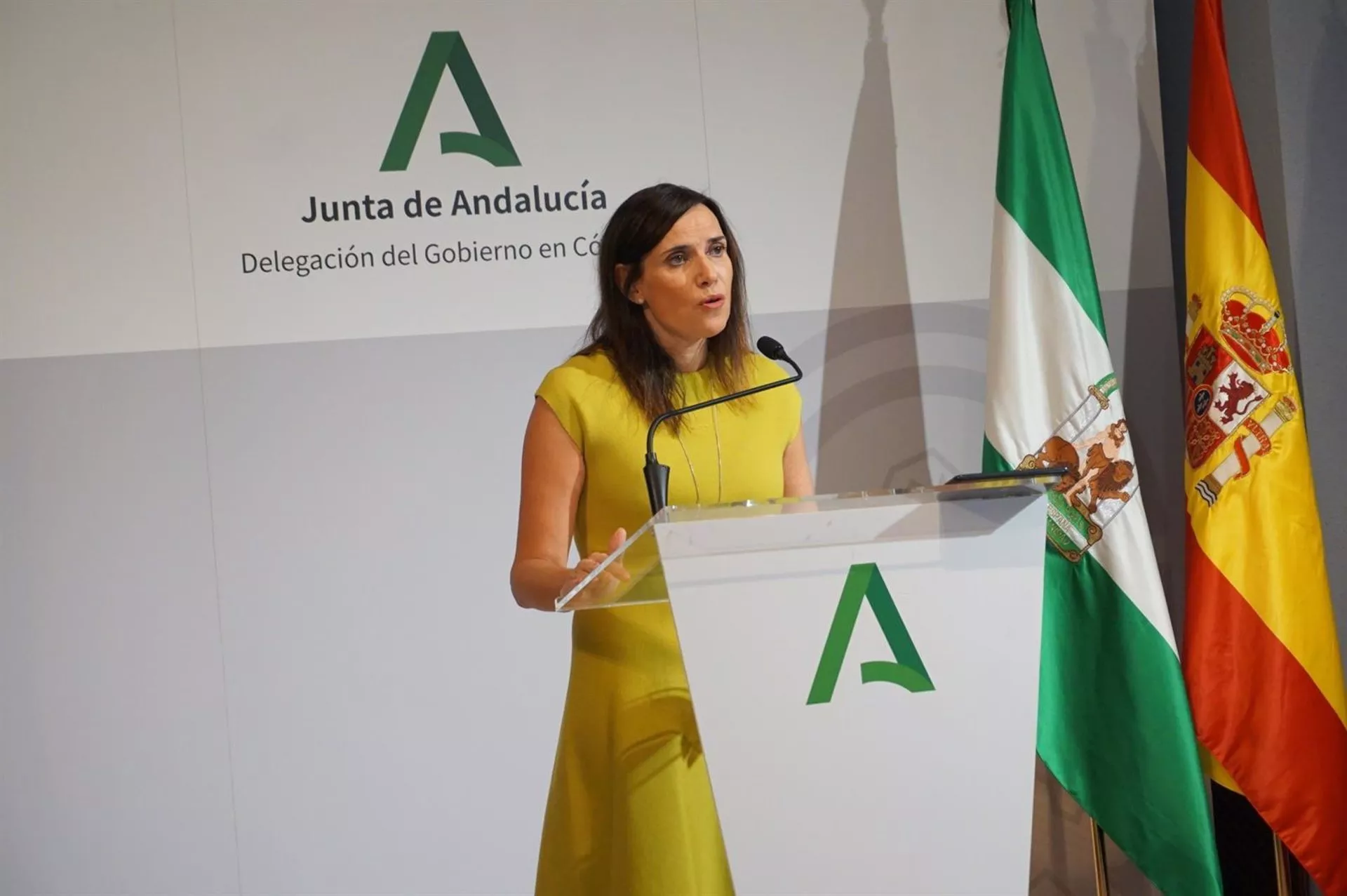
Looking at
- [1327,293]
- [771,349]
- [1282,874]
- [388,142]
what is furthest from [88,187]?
[1282,874]

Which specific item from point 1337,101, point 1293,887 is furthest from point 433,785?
point 1337,101

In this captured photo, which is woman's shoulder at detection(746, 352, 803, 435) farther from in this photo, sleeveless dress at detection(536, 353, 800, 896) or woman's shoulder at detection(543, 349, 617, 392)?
woman's shoulder at detection(543, 349, 617, 392)

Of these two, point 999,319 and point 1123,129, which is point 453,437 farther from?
point 1123,129

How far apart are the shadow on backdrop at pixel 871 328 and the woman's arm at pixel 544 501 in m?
1.57

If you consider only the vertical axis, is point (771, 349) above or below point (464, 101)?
below

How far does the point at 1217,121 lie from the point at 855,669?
224 centimetres

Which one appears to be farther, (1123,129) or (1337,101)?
(1123,129)

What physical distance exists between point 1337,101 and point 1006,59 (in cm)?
78

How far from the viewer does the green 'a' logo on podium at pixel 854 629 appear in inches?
52.9

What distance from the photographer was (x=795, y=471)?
82.8 inches

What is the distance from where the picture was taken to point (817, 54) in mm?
3418

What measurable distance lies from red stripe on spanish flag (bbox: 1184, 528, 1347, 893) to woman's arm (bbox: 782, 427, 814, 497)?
1.28 m

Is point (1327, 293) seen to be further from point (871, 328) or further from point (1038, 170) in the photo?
point (871, 328)

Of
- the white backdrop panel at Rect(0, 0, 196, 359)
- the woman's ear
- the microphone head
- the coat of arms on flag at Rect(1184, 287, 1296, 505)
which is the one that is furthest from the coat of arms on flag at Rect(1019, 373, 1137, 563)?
the white backdrop panel at Rect(0, 0, 196, 359)
